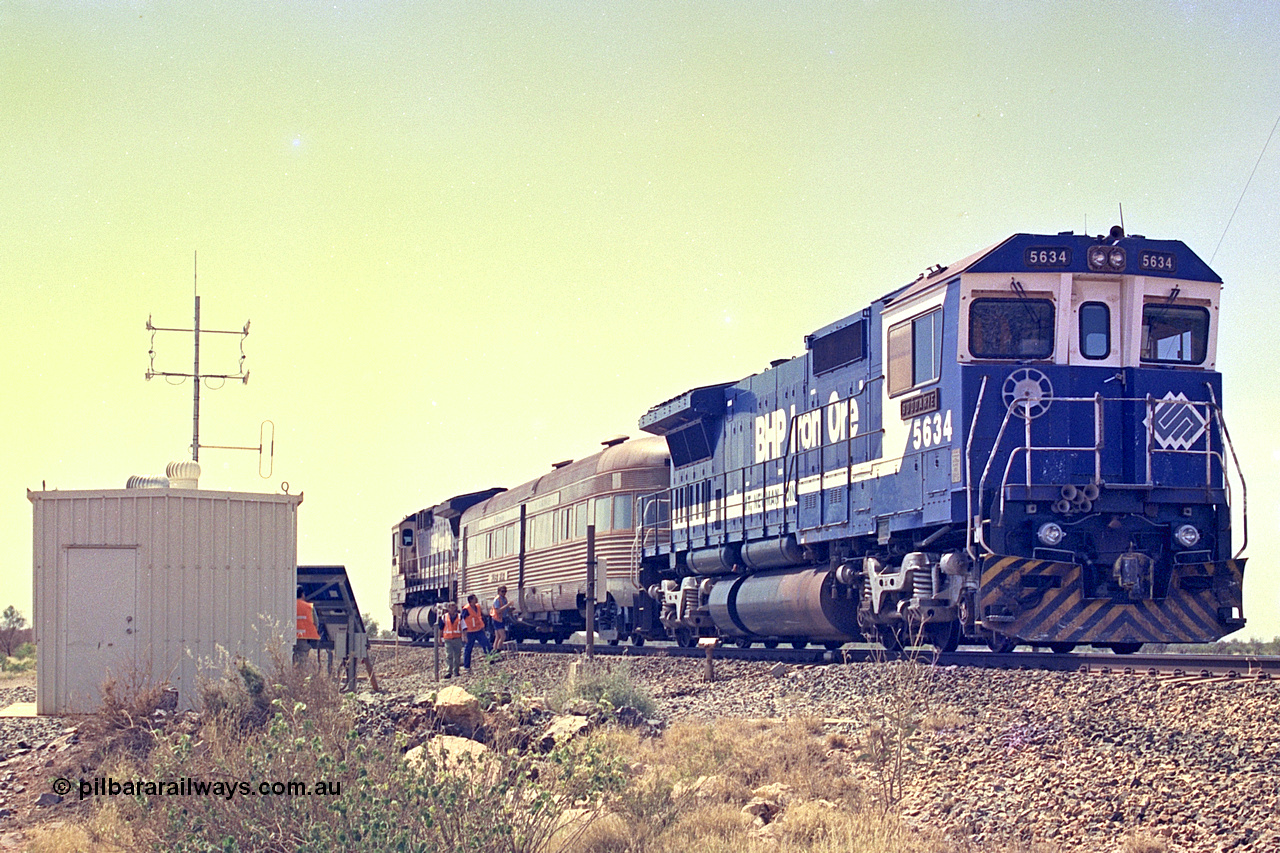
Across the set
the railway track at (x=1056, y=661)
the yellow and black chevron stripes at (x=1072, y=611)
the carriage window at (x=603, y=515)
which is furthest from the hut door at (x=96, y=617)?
the carriage window at (x=603, y=515)

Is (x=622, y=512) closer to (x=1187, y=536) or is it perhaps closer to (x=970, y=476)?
(x=970, y=476)

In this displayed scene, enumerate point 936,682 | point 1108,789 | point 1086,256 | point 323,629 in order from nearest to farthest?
point 1108,789
point 936,682
point 1086,256
point 323,629

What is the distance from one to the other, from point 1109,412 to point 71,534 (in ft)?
35.7

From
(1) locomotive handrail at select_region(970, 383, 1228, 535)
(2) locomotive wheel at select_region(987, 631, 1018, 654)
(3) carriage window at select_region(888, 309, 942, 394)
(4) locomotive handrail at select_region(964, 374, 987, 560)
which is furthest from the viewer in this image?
(3) carriage window at select_region(888, 309, 942, 394)

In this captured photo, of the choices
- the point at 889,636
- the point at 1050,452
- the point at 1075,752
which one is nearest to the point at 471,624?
the point at 889,636

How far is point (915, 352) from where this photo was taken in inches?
615

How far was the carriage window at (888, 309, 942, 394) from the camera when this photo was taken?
597 inches

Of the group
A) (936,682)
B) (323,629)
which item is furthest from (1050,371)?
(323,629)

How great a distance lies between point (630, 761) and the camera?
10906 millimetres

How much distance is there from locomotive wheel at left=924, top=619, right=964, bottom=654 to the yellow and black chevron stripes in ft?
5.40

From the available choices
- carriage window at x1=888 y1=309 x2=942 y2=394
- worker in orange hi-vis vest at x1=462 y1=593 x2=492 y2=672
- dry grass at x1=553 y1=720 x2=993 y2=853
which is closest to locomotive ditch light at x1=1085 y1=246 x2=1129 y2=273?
carriage window at x1=888 y1=309 x2=942 y2=394

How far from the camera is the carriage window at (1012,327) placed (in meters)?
14.7

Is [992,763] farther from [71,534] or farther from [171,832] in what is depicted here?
[71,534]

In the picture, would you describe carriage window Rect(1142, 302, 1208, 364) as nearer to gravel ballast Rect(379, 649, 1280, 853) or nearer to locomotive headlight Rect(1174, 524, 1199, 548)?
locomotive headlight Rect(1174, 524, 1199, 548)
